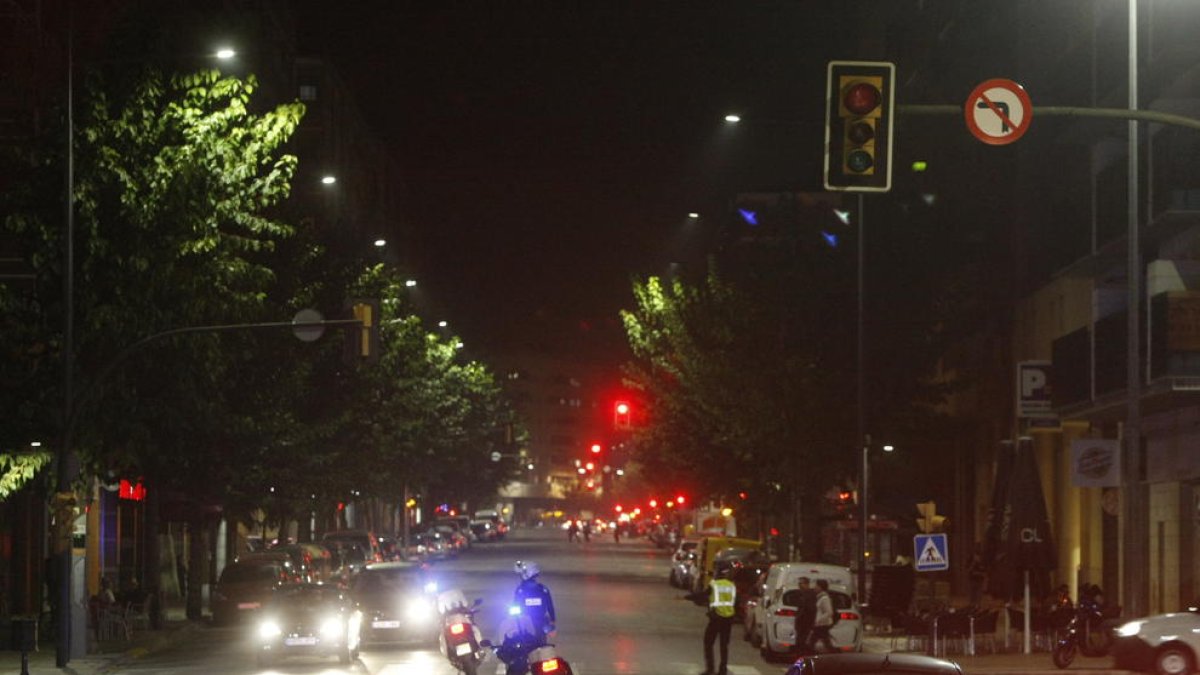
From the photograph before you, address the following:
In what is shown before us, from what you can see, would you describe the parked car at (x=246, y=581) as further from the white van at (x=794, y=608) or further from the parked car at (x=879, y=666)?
the parked car at (x=879, y=666)

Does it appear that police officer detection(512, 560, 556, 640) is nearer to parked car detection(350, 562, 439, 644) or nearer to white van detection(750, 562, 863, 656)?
white van detection(750, 562, 863, 656)

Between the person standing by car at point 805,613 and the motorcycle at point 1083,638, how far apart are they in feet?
12.8

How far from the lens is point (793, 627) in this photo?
33.9 meters

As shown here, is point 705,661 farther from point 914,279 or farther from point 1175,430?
point 914,279

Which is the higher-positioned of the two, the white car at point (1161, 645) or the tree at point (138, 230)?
the tree at point (138, 230)

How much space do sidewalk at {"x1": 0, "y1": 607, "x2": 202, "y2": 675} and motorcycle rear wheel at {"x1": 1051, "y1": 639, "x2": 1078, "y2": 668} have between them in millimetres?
15507

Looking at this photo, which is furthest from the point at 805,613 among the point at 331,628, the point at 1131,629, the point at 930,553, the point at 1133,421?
the point at 331,628

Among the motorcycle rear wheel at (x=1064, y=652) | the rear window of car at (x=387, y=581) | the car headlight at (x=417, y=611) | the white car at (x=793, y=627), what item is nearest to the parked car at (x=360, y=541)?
the rear window of car at (x=387, y=581)

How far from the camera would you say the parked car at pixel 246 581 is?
4412 centimetres

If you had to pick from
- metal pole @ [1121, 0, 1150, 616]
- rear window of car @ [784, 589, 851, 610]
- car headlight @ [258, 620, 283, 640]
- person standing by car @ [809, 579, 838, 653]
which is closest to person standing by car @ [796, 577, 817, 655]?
person standing by car @ [809, 579, 838, 653]

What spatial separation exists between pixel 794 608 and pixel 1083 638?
488cm

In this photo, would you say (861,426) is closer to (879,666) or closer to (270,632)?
(270,632)

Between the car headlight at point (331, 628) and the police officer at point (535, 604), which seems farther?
the car headlight at point (331, 628)

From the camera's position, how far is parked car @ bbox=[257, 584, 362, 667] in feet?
105
